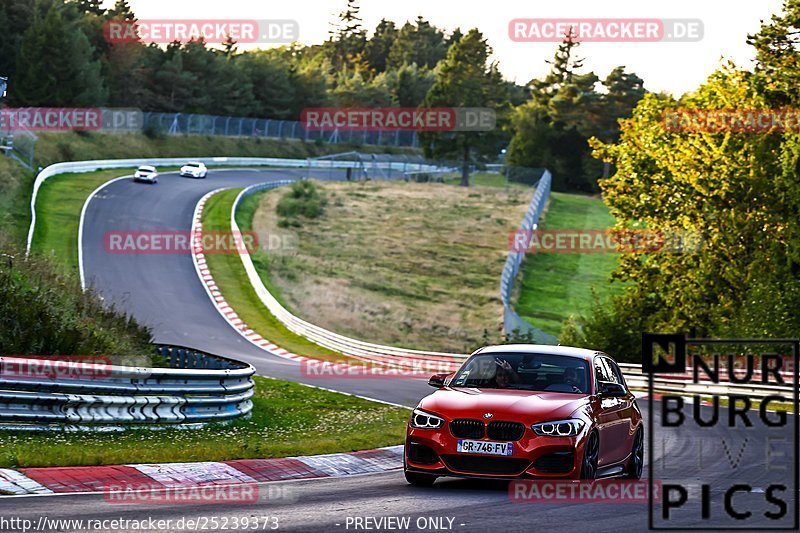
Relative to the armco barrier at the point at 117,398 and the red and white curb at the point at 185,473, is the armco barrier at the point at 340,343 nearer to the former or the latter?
the armco barrier at the point at 117,398

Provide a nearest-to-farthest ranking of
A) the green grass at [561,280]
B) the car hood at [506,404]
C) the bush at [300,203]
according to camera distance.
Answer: the car hood at [506,404]
the green grass at [561,280]
the bush at [300,203]

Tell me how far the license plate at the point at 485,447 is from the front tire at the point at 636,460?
2542 mm

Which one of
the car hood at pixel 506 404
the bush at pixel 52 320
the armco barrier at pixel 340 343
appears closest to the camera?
the car hood at pixel 506 404

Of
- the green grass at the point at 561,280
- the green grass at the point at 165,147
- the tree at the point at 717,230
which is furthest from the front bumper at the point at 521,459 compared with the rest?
the green grass at the point at 165,147

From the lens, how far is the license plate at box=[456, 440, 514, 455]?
1123 centimetres

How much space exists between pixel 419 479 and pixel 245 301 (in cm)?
3564

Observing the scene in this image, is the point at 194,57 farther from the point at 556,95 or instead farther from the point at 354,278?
the point at 354,278

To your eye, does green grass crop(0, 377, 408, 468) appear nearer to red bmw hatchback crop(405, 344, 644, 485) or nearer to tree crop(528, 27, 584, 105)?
red bmw hatchback crop(405, 344, 644, 485)

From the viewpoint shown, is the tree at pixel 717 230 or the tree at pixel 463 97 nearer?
the tree at pixel 717 230

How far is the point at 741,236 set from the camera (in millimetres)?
41562

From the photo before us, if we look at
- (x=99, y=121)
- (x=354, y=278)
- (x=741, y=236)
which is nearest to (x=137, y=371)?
(x=741, y=236)

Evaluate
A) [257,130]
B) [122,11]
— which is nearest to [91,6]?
[122,11]

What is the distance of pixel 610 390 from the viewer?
41.2 ft

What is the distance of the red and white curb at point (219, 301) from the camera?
3969cm
